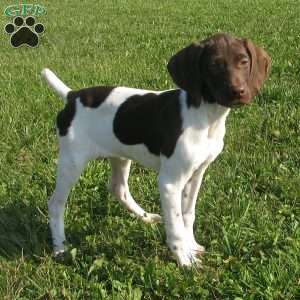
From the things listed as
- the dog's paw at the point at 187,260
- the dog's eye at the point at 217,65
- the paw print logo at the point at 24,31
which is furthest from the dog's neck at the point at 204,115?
the paw print logo at the point at 24,31

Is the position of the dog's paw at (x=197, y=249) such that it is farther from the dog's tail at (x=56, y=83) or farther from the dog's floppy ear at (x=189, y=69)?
the dog's tail at (x=56, y=83)

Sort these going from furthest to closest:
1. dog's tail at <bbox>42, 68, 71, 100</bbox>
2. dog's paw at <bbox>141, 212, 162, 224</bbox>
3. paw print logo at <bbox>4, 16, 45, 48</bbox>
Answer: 1. paw print logo at <bbox>4, 16, 45, 48</bbox>
2. dog's paw at <bbox>141, 212, 162, 224</bbox>
3. dog's tail at <bbox>42, 68, 71, 100</bbox>

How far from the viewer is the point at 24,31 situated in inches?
495

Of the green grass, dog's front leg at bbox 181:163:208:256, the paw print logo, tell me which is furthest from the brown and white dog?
the paw print logo

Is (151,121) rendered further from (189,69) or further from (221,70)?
(221,70)

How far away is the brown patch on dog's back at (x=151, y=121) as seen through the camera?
3.93 meters

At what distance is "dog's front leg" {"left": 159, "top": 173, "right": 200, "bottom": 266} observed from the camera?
13.0 ft

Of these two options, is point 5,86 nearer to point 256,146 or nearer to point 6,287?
point 256,146

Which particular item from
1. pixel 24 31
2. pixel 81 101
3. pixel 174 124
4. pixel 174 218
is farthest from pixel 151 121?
pixel 24 31

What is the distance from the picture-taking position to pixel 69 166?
4.38 metres

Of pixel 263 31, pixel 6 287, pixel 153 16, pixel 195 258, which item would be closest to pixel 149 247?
pixel 195 258

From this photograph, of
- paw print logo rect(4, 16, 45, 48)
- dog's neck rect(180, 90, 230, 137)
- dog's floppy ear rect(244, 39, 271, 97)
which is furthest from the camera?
paw print logo rect(4, 16, 45, 48)

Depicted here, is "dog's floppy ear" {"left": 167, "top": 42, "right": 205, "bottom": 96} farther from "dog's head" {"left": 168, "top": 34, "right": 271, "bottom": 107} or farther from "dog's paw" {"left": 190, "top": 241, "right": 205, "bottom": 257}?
"dog's paw" {"left": 190, "top": 241, "right": 205, "bottom": 257}

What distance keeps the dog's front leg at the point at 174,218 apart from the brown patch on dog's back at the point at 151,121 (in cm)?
20
